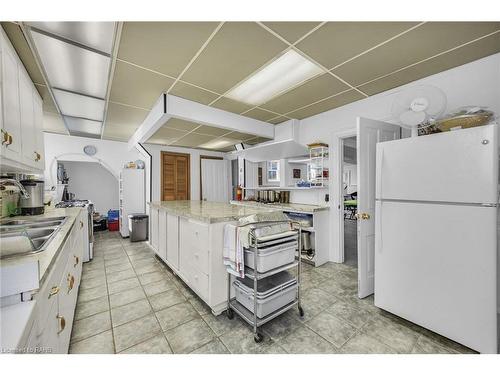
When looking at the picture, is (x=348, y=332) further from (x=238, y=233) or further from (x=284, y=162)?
(x=284, y=162)

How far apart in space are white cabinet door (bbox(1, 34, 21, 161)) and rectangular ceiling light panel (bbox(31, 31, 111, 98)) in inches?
12.1

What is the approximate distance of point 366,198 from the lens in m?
2.34

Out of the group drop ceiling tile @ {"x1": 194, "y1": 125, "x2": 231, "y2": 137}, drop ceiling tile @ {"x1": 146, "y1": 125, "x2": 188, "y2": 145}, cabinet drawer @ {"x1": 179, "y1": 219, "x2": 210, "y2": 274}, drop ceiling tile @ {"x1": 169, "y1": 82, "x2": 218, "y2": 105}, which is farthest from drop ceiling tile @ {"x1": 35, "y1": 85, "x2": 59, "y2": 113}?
cabinet drawer @ {"x1": 179, "y1": 219, "x2": 210, "y2": 274}

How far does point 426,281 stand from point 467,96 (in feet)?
6.83

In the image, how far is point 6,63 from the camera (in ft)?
5.01

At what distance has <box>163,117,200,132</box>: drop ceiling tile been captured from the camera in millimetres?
3410

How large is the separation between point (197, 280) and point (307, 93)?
2.84 m

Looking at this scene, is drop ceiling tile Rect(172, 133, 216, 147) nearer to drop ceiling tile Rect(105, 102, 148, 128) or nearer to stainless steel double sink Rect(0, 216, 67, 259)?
drop ceiling tile Rect(105, 102, 148, 128)

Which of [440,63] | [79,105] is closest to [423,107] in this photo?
[440,63]

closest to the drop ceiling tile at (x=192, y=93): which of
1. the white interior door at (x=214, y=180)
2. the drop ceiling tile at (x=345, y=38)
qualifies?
the drop ceiling tile at (x=345, y=38)

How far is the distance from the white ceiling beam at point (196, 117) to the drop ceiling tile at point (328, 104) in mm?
726

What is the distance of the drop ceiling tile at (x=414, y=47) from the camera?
171 cm

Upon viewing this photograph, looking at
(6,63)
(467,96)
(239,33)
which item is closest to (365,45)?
(239,33)

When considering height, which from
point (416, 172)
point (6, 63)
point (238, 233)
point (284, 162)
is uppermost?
point (6, 63)
